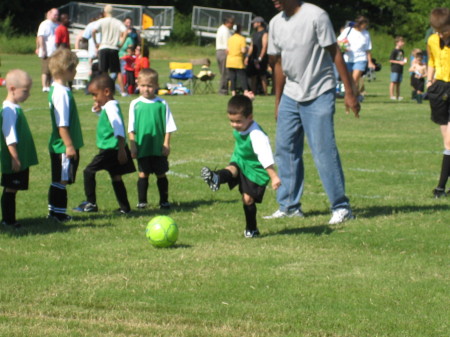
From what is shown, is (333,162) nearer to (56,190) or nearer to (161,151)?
(161,151)

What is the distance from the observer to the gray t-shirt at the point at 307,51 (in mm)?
8930

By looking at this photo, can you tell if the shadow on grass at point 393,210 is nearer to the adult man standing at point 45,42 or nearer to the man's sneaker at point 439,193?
the man's sneaker at point 439,193

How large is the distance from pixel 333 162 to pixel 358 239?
3.46 feet

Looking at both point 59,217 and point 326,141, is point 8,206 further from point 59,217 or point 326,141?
point 326,141

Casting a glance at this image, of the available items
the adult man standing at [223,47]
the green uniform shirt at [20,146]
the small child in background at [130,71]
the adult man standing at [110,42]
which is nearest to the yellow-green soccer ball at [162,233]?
the green uniform shirt at [20,146]

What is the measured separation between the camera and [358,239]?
841 centimetres

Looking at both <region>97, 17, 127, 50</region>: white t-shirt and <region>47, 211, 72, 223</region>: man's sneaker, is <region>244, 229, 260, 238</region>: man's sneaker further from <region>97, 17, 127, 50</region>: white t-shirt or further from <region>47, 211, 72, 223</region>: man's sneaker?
<region>97, 17, 127, 50</region>: white t-shirt

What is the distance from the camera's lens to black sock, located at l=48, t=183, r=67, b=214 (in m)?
9.34

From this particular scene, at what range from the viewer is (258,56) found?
27.2 m

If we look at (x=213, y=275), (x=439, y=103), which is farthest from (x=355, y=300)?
(x=439, y=103)

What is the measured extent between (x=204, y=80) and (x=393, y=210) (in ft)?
63.5

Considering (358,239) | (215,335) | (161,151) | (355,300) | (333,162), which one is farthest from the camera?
(161,151)

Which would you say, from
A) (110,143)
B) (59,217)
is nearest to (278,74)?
(110,143)

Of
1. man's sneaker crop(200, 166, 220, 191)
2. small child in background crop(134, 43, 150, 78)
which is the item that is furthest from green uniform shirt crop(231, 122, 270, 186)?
small child in background crop(134, 43, 150, 78)
